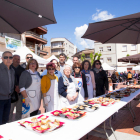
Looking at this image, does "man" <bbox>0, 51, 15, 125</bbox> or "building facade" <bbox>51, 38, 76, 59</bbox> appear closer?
"man" <bbox>0, 51, 15, 125</bbox>

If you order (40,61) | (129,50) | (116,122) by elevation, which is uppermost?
(129,50)

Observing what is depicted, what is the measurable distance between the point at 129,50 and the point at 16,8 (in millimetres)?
29837

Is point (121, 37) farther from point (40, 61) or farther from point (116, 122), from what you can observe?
point (40, 61)

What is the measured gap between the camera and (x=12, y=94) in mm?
2730

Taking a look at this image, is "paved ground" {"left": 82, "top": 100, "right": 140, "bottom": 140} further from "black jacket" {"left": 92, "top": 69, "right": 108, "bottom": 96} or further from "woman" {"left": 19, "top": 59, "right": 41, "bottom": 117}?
"woman" {"left": 19, "top": 59, "right": 41, "bottom": 117}

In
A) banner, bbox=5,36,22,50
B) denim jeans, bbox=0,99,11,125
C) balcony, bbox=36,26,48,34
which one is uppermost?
balcony, bbox=36,26,48,34

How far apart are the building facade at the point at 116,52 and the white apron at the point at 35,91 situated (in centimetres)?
2854

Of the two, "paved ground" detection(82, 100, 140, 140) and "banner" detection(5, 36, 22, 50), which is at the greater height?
"banner" detection(5, 36, 22, 50)

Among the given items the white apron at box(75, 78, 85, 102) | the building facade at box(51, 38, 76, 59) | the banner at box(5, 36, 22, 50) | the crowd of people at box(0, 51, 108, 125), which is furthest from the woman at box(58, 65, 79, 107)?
the building facade at box(51, 38, 76, 59)

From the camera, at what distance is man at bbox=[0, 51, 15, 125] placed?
244 centimetres

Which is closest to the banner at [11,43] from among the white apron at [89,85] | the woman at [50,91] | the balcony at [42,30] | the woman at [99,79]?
the woman at [99,79]

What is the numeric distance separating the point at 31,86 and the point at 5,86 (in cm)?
50


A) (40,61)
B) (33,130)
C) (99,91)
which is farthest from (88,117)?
(40,61)

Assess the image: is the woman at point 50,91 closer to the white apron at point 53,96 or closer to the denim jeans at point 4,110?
the white apron at point 53,96
